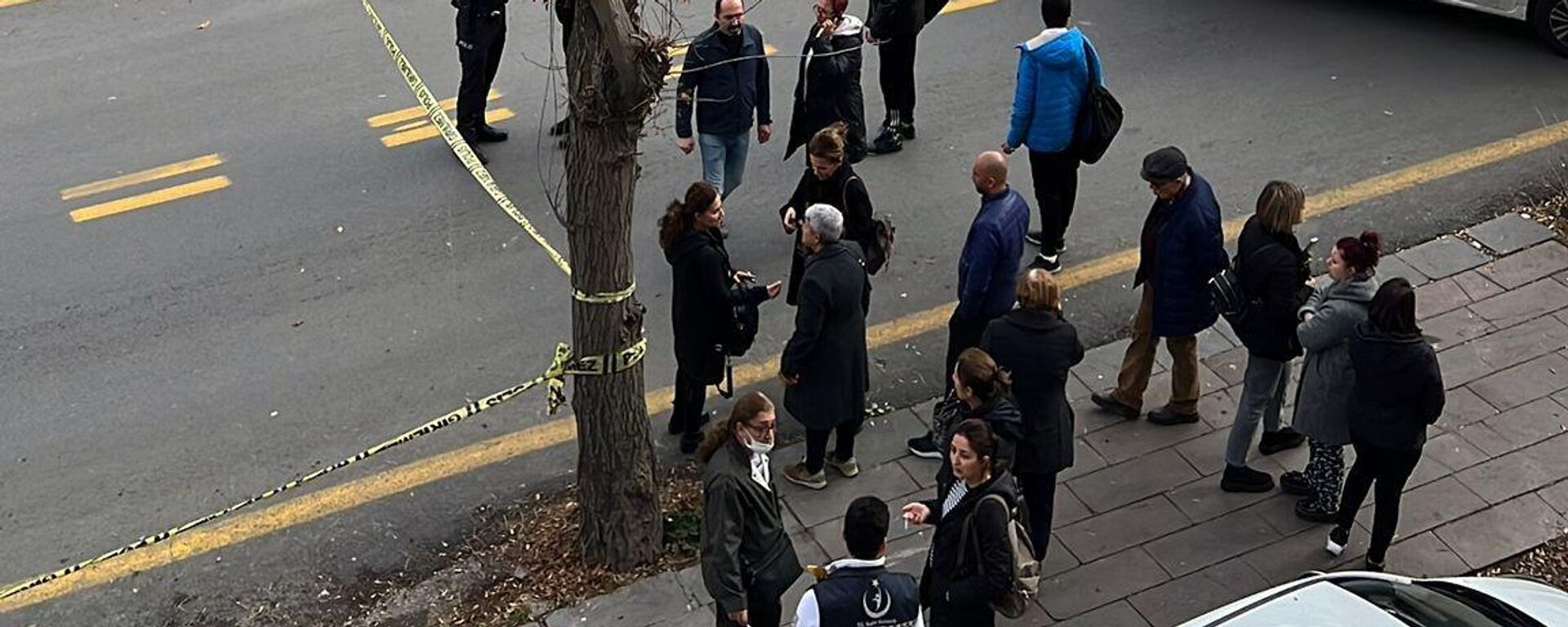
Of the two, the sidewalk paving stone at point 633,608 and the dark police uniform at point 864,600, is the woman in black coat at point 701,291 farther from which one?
the dark police uniform at point 864,600

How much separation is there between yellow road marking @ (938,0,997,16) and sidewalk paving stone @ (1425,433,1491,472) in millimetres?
5869

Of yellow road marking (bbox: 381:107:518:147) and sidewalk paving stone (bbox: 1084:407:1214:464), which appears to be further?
yellow road marking (bbox: 381:107:518:147)

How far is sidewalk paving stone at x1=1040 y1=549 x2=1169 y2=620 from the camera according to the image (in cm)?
693

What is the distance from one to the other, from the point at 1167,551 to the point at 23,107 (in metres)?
8.60

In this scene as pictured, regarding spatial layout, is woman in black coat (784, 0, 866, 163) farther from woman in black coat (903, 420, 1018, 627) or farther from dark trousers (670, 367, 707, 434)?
woman in black coat (903, 420, 1018, 627)

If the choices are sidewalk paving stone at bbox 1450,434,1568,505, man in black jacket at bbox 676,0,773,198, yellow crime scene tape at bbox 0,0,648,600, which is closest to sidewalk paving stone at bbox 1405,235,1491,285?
sidewalk paving stone at bbox 1450,434,1568,505

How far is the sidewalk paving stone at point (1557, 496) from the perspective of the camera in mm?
7395

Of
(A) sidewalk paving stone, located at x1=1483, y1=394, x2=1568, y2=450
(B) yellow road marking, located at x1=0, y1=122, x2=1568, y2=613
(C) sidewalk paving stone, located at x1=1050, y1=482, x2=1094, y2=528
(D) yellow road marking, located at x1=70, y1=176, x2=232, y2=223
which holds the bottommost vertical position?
(B) yellow road marking, located at x1=0, y1=122, x2=1568, y2=613

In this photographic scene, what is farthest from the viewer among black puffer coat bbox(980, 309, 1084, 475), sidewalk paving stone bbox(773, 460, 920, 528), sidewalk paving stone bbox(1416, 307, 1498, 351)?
sidewalk paving stone bbox(1416, 307, 1498, 351)

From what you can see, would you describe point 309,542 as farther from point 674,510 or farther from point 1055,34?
point 1055,34

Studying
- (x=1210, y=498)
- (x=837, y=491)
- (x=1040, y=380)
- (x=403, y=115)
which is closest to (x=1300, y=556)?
(x=1210, y=498)

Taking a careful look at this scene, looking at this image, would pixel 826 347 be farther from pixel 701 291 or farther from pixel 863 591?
pixel 863 591

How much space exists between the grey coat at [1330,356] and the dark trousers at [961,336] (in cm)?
149

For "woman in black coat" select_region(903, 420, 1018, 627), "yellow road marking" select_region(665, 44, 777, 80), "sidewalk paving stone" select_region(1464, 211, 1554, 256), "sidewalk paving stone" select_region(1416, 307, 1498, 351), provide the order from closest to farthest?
1. "woman in black coat" select_region(903, 420, 1018, 627)
2. "sidewalk paving stone" select_region(1416, 307, 1498, 351)
3. "sidewalk paving stone" select_region(1464, 211, 1554, 256)
4. "yellow road marking" select_region(665, 44, 777, 80)
